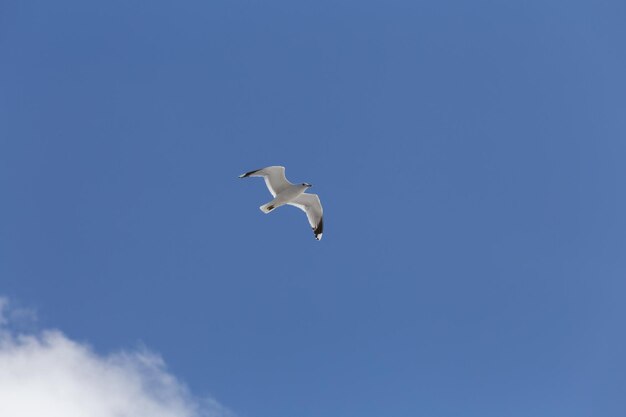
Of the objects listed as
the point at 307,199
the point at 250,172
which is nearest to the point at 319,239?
the point at 307,199

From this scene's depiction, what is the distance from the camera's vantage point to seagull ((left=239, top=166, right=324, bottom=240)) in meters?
21.7

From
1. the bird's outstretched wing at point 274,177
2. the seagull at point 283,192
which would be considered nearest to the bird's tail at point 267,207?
the seagull at point 283,192

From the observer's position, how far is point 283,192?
22.0 meters

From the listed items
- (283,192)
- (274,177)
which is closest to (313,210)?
(283,192)

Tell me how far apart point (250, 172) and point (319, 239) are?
11.5 feet

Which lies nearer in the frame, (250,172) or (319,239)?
(250,172)

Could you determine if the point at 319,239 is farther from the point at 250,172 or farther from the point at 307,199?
the point at 250,172

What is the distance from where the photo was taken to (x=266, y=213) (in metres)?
22.2

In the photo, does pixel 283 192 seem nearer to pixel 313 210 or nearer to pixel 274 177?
pixel 274 177

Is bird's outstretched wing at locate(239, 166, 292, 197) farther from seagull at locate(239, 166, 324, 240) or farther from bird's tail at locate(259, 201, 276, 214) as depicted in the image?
bird's tail at locate(259, 201, 276, 214)

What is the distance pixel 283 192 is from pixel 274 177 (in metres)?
0.56

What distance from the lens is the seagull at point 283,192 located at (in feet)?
71.1

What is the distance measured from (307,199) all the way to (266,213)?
1.67 m

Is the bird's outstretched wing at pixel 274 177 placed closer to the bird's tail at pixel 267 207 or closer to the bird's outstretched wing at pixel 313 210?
the bird's tail at pixel 267 207
